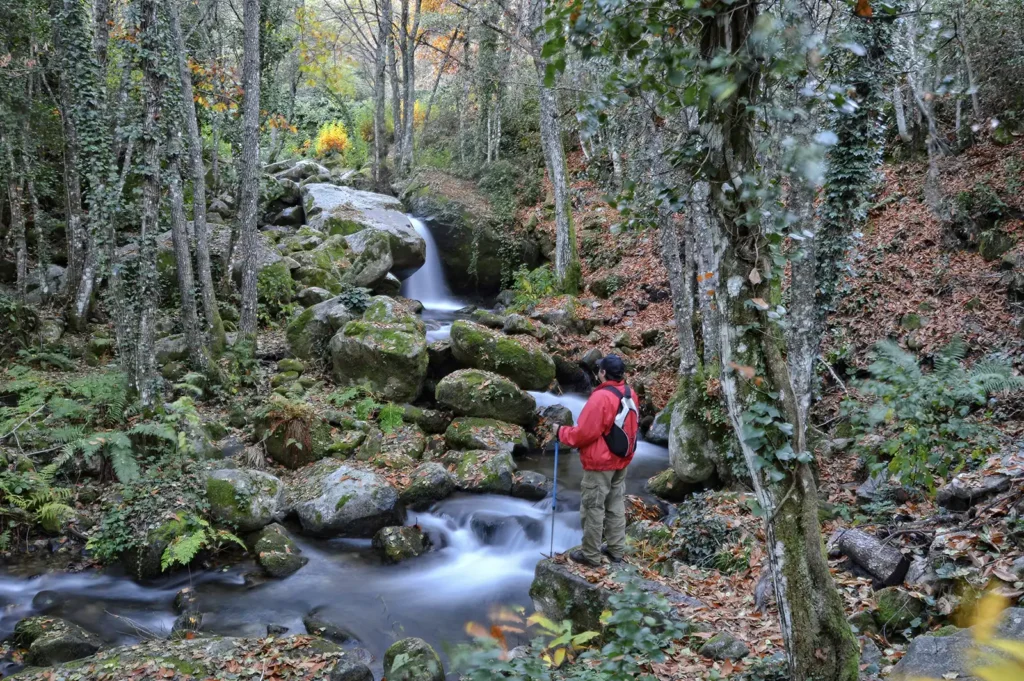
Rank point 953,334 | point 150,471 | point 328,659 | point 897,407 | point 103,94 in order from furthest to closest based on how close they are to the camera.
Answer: point 103,94, point 953,334, point 150,471, point 897,407, point 328,659

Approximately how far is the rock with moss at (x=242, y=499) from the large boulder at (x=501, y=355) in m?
4.83

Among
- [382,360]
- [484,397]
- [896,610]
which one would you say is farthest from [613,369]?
[382,360]

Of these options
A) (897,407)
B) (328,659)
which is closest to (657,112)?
(897,407)

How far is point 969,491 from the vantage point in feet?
17.9

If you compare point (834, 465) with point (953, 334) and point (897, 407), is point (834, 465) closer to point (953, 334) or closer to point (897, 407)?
point (897, 407)

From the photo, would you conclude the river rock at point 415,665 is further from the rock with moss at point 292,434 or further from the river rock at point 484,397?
the river rock at point 484,397

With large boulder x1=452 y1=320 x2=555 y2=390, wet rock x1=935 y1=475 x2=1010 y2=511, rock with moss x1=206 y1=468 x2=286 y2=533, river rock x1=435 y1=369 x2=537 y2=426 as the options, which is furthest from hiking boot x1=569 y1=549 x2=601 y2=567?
large boulder x1=452 y1=320 x2=555 y2=390

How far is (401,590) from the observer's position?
7.38 m

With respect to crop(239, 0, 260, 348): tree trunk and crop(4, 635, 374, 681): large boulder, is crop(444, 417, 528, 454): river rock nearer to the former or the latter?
crop(4, 635, 374, 681): large boulder

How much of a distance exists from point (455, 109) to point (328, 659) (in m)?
24.8

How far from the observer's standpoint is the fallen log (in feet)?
16.2

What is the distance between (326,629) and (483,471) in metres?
3.72

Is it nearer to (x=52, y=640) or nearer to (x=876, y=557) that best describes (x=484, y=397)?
(x=52, y=640)

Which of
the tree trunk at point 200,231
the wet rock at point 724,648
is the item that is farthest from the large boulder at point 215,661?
the tree trunk at point 200,231
